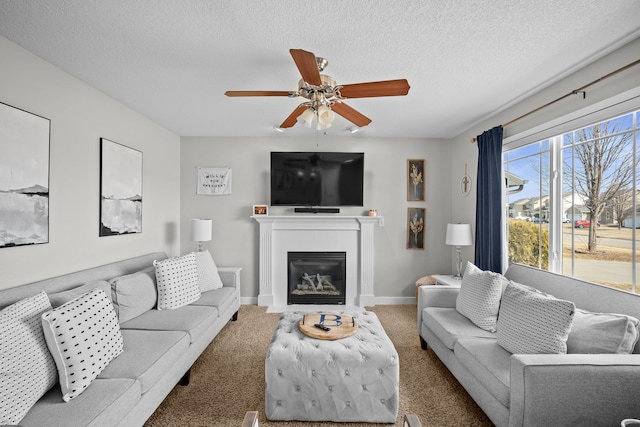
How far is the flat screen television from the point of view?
13.7 ft

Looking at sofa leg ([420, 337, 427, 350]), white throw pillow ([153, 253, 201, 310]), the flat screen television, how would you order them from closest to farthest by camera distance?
white throw pillow ([153, 253, 201, 310]), sofa leg ([420, 337, 427, 350]), the flat screen television

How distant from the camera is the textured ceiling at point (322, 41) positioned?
162cm

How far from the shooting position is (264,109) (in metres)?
3.18

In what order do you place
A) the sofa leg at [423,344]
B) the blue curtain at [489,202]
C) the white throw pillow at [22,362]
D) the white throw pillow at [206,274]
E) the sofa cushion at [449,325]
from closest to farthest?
the white throw pillow at [22,362] < the sofa cushion at [449,325] < the sofa leg at [423,344] < the blue curtain at [489,202] < the white throw pillow at [206,274]

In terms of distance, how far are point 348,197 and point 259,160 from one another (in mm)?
1428

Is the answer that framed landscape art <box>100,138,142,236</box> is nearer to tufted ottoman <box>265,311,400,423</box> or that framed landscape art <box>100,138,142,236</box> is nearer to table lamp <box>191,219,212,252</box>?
table lamp <box>191,219,212,252</box>

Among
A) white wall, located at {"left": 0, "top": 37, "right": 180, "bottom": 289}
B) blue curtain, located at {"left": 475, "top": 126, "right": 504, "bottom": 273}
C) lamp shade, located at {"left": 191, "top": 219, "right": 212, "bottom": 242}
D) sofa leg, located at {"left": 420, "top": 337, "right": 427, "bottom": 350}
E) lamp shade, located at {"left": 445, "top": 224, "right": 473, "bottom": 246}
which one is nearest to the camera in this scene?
white wall, located at {"left": 0, "top": 37, "right": 180, "bottom": 289}

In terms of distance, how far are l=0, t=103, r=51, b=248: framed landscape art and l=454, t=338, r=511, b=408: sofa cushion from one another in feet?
10.3

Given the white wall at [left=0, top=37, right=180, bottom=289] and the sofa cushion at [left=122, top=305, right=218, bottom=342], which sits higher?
the white wall at [left=0, top=37, right=180, bottom=289]

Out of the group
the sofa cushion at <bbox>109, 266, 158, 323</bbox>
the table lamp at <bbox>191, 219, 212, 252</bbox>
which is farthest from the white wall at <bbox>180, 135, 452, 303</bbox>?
the sofa cushion at <bbox>109, 266, 158, 323</bbox>

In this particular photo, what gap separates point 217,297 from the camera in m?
3.06

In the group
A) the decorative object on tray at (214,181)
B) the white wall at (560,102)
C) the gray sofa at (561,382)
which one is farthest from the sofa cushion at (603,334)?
the decorative object on tray at (214,181)

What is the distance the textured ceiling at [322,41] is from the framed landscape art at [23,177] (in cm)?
54

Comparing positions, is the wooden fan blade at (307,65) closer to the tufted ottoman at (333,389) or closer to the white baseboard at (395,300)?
the tufted ottoman at (333,389)
